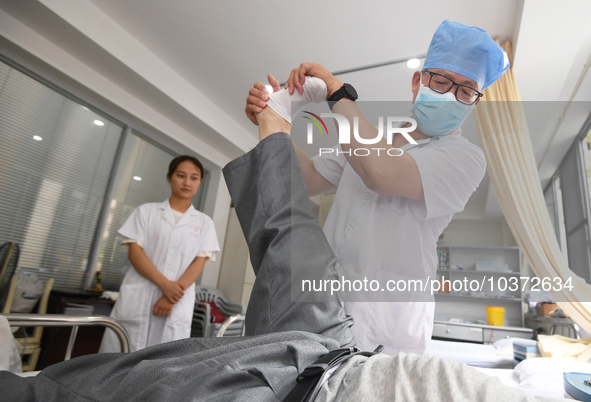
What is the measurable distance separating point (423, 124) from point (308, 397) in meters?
0.87

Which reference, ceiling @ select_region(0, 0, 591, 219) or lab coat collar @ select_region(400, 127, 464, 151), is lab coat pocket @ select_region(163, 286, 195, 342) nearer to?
lab coat collar @ select_region(400, 127, 464, 151)

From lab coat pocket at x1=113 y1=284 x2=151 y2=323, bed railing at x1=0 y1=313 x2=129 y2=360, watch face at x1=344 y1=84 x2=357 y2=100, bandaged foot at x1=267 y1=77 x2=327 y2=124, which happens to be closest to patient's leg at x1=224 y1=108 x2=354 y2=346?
bandaged foot at x1=267 y1=77 x2=327 y2=124

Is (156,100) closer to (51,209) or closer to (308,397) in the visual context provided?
(51,209)

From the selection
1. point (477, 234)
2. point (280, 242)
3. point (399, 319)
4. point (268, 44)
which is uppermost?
point (268, 44)

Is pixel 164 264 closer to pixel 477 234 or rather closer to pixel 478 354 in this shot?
pixel 478 354

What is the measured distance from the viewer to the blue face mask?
995 millimetres

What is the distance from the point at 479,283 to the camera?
242 inches

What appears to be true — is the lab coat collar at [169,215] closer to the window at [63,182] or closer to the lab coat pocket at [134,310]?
the lab coat pocket at [134,310]

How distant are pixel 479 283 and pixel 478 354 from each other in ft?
11.1

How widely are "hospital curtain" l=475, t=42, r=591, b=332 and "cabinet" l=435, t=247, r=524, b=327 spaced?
12.6 ft

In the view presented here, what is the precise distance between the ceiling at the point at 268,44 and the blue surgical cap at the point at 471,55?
5.39 feet

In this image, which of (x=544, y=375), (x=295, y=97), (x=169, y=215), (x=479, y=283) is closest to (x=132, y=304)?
(x=169, y=215)

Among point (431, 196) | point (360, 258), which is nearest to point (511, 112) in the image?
point (431, 196)

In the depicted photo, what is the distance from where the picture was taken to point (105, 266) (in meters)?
3.41
